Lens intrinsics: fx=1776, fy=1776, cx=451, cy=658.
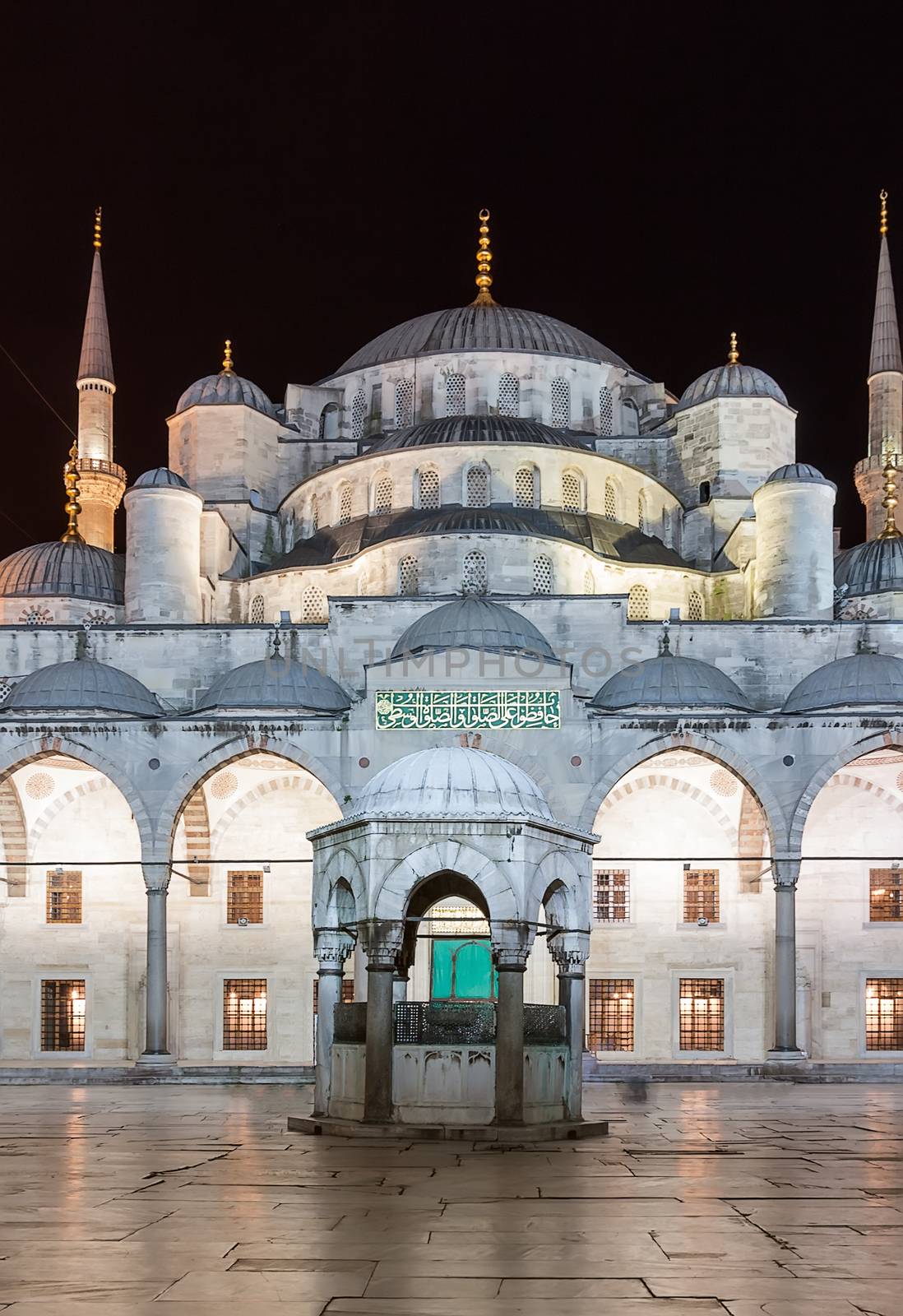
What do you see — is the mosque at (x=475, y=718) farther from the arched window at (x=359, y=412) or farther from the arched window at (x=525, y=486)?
the arched window at (x=359, y=412)

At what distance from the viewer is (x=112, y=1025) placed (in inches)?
1068

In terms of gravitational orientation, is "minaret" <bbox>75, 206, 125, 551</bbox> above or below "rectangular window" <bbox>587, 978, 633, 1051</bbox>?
above

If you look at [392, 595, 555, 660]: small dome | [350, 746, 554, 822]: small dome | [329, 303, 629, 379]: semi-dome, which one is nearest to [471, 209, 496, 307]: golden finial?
[329, 303, 629, 379]: semi-dome

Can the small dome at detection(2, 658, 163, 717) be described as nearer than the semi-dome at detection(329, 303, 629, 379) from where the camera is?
Yes

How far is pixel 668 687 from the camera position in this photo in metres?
25.5

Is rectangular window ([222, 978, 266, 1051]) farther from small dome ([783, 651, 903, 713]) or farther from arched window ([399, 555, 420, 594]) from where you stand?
small dome ([783, 651, 903, 713])

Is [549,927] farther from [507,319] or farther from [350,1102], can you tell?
[507,319]

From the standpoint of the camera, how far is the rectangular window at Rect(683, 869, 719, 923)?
89.5ft

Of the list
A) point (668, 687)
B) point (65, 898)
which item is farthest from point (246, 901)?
point (668, 687)

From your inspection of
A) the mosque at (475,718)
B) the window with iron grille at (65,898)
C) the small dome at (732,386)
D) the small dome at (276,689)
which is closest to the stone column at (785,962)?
the mosque at (475,718)

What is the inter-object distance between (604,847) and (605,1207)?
760 inches

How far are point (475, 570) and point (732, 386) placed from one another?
26.6 feet

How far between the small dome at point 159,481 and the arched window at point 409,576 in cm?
408

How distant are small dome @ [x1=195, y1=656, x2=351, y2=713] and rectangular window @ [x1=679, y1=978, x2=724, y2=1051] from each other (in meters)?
6.93
